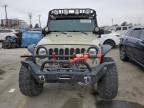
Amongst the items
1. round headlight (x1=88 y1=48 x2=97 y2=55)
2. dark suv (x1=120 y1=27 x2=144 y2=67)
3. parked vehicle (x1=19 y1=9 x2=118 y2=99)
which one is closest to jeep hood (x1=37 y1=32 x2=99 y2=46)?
parked vehicle (x1=19 y1=9 x2=118 y2=99)

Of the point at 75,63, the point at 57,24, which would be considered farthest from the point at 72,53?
the point at 57,24

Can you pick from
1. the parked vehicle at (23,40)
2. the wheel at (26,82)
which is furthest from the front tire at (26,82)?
the parked vehicle at (23,40)

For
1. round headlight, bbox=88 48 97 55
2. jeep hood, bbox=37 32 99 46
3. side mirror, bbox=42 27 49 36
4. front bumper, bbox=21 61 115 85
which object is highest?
side mirror, bbox=42 27 49 36

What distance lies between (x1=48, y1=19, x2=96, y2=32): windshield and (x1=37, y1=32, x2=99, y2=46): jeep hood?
0.68ft

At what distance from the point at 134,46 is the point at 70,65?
188 inches

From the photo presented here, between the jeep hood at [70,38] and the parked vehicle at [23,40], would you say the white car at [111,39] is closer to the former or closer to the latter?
the parked vehicle at [23,40]

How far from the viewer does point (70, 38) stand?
7.01 m

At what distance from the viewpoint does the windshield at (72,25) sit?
7.88m

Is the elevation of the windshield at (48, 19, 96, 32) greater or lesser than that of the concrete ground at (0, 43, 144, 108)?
greater

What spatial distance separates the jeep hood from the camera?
255 inches

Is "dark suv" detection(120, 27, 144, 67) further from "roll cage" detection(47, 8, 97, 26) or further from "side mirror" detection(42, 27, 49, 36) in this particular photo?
"side mirror" detection(42, 27, 49, 36)

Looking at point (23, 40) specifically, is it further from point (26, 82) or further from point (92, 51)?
point (92, 51)

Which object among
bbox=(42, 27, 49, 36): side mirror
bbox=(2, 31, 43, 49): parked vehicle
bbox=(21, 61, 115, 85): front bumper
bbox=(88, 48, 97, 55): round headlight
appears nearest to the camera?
bbox=(21, 61, 115, 85): front bumper

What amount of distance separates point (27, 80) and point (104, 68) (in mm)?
1792
